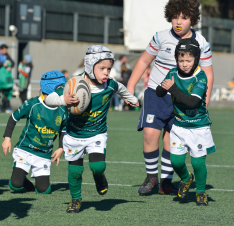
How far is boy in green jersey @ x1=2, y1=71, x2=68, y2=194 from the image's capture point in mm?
5703

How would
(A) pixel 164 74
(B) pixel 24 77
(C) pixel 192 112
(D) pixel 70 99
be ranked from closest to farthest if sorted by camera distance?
(D) pixel 70 99
(C) pixel 192 112
(A) pixel 164 74
(B) pixel 24 77

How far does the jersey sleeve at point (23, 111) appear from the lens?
18.3 feet

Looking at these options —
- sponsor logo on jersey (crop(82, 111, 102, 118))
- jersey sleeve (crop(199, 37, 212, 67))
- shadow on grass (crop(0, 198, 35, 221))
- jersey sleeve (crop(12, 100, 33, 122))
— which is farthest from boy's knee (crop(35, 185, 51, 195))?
jersey sleeve (crop(199, 37, 212, 67))

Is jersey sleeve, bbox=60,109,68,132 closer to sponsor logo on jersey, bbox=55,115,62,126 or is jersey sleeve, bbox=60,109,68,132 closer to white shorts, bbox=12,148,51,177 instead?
sponsor logo on jersey, bbox=55,115,62,126

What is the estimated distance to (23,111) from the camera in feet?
18.6

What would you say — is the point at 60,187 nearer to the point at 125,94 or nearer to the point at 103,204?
the point at 103,204

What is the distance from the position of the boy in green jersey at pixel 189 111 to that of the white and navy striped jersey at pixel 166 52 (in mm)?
503

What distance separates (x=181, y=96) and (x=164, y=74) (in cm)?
95

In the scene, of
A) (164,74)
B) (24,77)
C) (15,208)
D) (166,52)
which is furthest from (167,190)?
(24,77)

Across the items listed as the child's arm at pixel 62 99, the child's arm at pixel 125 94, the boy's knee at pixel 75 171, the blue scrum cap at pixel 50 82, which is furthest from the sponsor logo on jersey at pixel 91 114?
the blue scrum cap at pixel 50 82

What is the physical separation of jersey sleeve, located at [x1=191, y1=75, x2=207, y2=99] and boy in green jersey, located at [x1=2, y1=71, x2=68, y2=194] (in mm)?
1691

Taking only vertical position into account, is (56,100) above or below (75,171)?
above

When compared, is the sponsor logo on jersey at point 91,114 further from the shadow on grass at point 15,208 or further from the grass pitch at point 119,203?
the shadow on grass at point 15,208

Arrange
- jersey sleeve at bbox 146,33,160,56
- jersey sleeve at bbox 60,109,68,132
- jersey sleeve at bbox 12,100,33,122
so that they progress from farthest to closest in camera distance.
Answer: jersey sleeve at bbox 60,109,68,132
jersey sleeve at bbox 146,33,160,56
jersey sleeve at bbox 12,100,33,122
